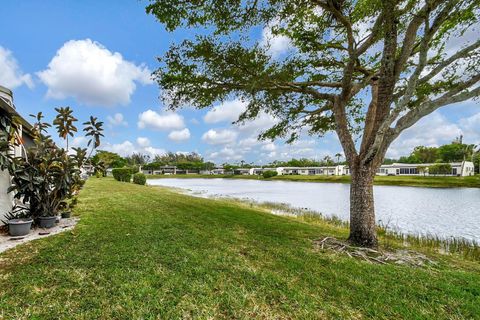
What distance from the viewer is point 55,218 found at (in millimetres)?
5488

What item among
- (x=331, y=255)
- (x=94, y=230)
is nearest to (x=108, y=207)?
(x=94, y=230)

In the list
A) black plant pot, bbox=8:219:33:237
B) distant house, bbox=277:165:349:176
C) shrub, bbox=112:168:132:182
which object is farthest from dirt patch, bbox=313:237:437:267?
distant house, bbox=277:165:349:176

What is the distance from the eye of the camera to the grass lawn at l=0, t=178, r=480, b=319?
249 centimetres

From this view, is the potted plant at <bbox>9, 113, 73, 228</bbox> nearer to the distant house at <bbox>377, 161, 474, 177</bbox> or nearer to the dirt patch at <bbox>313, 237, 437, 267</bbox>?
the dirt patch at <bbox>313, 237, 437, 267</bbox>

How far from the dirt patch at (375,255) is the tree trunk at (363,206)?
0.25m

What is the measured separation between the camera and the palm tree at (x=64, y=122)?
6.53 m

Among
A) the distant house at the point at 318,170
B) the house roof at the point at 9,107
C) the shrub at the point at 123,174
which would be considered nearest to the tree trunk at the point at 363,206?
the house roof at the point at 9,107

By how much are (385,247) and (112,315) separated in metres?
5.66

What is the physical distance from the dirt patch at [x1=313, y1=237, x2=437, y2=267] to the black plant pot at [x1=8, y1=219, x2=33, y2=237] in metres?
5.78

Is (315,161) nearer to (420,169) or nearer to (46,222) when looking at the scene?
(420,169)

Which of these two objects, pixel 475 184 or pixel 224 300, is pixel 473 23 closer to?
pixel 224 300

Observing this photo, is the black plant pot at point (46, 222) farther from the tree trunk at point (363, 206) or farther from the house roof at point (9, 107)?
the tree trunk at point (363, 206)

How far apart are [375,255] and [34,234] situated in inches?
266

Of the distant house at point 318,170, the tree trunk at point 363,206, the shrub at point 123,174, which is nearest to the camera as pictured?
the tree trunk at point 363,206
